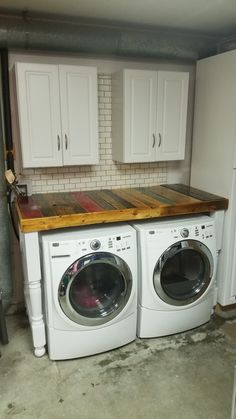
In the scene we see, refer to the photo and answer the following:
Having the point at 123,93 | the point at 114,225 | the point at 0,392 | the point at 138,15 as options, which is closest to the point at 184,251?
the point at 114,225

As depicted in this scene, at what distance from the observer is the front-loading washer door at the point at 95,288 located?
226 centimetres

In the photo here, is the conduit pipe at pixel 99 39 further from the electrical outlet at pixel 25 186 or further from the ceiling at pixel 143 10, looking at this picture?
the electrical outlet at pixel 25 186

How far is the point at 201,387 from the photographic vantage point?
7.18 feet

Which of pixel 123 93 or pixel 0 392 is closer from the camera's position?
pixel 0 392

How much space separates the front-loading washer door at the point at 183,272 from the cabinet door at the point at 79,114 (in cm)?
101

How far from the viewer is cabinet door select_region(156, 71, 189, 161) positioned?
9.32 feet

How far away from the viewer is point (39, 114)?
2.55 metres

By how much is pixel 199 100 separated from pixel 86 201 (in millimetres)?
1413

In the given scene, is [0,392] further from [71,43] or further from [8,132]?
[71,43]

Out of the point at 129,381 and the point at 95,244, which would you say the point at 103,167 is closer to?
A: the point at 95,244

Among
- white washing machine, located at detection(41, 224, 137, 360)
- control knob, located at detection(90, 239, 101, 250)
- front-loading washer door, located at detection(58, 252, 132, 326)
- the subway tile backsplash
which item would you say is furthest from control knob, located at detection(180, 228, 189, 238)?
the subway tile backsplash

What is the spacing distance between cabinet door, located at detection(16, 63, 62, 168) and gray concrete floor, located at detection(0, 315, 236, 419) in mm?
1439

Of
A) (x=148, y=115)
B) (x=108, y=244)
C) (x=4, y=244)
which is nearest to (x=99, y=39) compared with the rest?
(x=148, y=115)

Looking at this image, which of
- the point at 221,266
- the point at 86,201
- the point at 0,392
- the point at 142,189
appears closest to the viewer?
the point at 0,392
